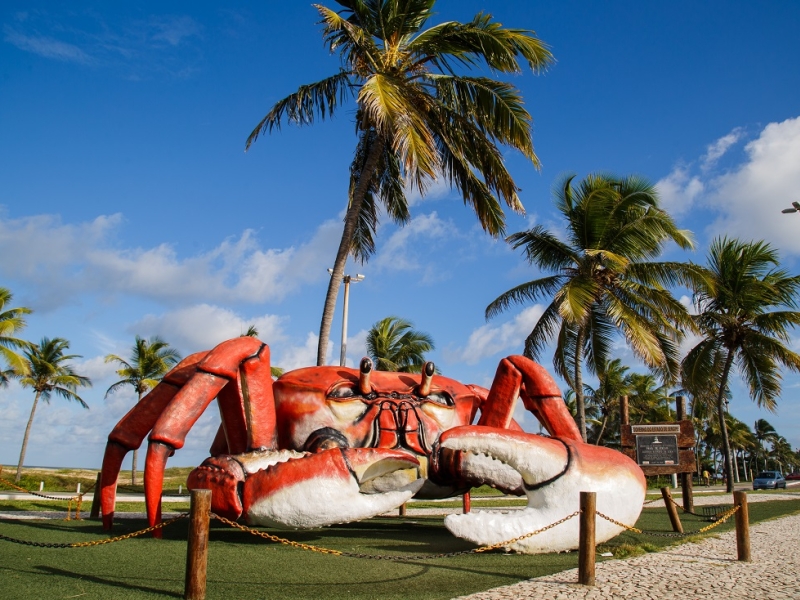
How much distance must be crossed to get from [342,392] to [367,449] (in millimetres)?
1326

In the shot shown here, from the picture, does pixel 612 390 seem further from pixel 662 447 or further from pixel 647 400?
pixel 662 447

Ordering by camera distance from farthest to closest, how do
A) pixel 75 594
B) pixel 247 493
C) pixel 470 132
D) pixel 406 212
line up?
pixel 406 212 → pixel 470 132 → pixel 247 493 → pixel 75 594

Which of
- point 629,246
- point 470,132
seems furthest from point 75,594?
point 629,246

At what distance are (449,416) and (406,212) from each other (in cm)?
836

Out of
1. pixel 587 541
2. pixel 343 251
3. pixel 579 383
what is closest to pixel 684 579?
pixel 587 541

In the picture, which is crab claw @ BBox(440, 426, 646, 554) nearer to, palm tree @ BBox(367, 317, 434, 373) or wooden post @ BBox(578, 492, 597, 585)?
wooden post @ BBox(578, 492, 597, 585)

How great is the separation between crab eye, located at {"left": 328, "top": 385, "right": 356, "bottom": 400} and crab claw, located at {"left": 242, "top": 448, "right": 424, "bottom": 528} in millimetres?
1268

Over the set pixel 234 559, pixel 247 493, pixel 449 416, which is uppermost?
pixel 449 416

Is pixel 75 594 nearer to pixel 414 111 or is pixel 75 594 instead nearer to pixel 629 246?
pixel 414 111

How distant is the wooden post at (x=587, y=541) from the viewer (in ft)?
17.0

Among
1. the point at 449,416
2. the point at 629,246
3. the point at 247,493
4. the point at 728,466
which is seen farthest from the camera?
the point at 728,466

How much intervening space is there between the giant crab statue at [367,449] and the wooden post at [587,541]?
0.50 metres

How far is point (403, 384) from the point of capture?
749 centimetres

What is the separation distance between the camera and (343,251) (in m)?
12.4
